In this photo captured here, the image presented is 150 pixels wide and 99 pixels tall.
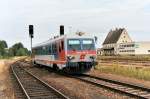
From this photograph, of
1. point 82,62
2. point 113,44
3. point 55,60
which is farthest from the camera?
point 113,44

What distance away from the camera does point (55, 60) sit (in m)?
31.6

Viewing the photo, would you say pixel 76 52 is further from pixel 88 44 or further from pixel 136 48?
pixel 136 48

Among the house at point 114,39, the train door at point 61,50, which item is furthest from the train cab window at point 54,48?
the house at point 114,39

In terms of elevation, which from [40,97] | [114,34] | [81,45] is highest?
[114,34]

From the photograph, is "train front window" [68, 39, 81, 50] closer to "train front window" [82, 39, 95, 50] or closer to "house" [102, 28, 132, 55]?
"train front window" [82, 39, 95, 50]

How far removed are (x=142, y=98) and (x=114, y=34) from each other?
491ft

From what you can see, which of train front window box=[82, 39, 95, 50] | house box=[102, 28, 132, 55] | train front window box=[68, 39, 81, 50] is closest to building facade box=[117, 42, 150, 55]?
house box=[102, 28, 132, 55]

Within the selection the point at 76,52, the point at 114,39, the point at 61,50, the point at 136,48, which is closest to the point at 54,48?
the point at 61,50

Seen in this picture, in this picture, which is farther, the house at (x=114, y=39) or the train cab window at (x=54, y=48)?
the house at (x=114, y=39)

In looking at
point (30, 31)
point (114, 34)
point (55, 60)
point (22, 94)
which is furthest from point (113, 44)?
point (22, 94)

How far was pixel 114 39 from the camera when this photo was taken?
160375 mm

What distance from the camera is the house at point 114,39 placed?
157 meters

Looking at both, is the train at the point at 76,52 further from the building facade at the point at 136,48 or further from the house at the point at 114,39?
the house at the point at 114,39

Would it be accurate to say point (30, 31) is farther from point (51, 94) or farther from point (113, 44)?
point (113, 44)
